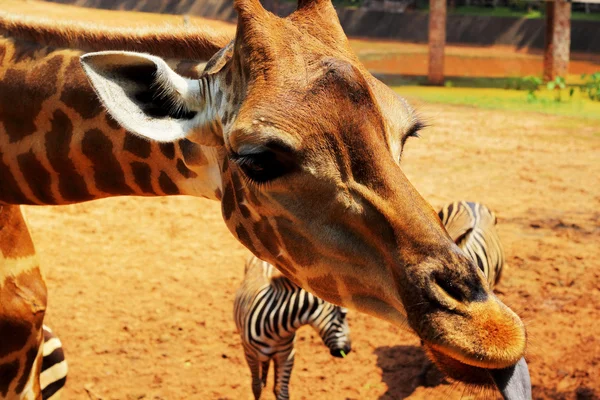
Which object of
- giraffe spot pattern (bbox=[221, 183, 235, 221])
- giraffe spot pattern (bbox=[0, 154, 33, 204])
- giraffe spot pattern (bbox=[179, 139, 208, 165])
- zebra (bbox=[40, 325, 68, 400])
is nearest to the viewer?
giraffe spot pattern (bbox=[221, 183, 235, 221])

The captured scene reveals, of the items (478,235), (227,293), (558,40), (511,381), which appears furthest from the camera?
(558,40)

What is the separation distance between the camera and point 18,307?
3.40 m

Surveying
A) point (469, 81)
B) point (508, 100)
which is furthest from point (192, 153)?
point (469, 81)

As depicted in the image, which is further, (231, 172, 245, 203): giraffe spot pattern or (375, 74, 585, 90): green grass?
(375, 74, 585, 90): green grass

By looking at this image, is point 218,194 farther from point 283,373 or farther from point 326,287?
point 283,373

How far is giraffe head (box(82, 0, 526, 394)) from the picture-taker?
2357 millimetres

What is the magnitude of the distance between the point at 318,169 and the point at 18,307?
1.56 metres

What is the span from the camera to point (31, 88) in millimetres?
3203

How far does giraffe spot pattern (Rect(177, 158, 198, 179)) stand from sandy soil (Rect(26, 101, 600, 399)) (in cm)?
219

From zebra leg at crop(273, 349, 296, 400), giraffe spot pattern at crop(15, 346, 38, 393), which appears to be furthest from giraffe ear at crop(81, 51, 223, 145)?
zebra leg at crop(273, 349, 296, 400)

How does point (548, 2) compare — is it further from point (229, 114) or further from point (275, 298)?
point (229, 114)

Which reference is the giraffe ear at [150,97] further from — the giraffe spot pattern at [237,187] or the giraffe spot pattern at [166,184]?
the giraffe spot pattern at [166,184]

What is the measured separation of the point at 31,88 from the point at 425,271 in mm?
1732

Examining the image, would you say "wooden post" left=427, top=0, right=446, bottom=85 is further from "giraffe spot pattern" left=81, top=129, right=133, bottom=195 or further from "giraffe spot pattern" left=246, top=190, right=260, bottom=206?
"giraffe spot pattern" left=246, top=190, right=260, bottom=206
